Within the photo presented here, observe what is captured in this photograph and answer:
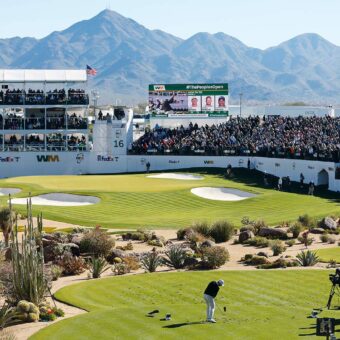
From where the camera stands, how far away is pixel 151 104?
106 m

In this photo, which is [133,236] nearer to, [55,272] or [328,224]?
[328,224]

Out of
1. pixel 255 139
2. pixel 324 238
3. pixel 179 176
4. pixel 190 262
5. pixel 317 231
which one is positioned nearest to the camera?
pixel 190 262

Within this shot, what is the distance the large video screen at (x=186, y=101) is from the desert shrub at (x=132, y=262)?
198ft

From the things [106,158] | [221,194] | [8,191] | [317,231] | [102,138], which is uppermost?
[102,138]

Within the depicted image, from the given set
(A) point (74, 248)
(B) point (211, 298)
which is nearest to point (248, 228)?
(A) point (74, 248)

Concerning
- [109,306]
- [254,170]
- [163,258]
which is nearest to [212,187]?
[254,170]

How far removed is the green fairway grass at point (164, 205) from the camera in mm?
64500

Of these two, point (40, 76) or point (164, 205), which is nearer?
point (164, 205)

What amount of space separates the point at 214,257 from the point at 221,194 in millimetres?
31874

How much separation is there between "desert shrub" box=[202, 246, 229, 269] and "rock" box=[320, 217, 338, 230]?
1467 cm

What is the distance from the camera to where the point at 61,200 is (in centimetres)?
7319

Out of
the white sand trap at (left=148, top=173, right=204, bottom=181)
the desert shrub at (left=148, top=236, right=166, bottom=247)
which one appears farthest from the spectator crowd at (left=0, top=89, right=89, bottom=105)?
the desert shrub at (left=148, top=236, right=166, bottom=247)

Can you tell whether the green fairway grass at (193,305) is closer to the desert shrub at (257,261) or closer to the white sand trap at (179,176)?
the desert shrub at (257,261)

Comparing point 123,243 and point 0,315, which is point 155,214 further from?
point 0,315
